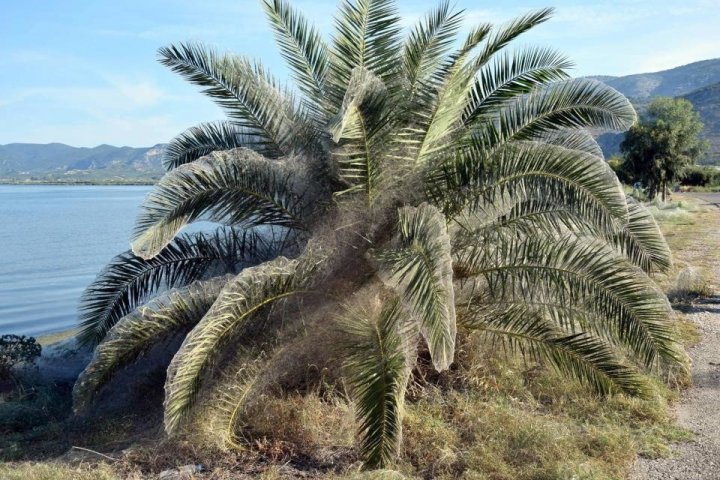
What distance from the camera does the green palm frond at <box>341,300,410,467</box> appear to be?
17.6ft

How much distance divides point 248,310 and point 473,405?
94.5 inches

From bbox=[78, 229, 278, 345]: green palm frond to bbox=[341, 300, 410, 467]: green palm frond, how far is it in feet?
7.23

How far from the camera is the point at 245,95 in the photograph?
7.55m

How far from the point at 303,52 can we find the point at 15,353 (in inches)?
226

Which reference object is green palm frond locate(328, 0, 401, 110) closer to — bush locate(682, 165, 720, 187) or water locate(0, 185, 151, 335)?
water locate(0, 185, 151, 335)

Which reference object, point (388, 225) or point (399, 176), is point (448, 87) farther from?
point (388, 225)

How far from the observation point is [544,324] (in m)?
6.91

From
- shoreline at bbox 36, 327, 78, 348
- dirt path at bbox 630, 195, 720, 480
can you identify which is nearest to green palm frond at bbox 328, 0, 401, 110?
dirt path at bbox 630, 195, 720, 480

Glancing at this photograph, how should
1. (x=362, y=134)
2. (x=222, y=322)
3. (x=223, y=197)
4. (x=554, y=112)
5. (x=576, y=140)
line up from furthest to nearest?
1. (x=576, y=140)
2. (x=554, y=112)
3. (x=223, y=197)
4. (x=362, y=134)
5. (x=222, y=322)

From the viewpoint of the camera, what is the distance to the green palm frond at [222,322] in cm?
540

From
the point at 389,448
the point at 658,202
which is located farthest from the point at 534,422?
the point at 658,202

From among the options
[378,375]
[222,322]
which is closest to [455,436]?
[378,375]

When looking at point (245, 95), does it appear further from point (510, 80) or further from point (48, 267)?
point (48, 267)

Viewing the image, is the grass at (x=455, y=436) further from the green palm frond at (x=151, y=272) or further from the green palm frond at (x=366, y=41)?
the green palm frond at (x=366, y=41)
